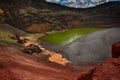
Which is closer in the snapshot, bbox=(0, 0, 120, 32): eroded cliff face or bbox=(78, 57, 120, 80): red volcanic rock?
bbox=(78, 57, 120, 80): red volcanic rock

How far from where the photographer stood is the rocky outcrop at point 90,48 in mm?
16203

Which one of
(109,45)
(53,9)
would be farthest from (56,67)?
(53,9)

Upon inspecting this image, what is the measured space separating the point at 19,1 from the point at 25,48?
8.89m

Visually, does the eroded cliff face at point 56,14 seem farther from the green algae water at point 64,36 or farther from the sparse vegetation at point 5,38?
the sparse vegetation at point 5,38

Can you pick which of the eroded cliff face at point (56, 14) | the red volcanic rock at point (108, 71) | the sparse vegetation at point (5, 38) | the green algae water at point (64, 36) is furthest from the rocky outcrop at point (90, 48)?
the red volcanic rock at point (108, 71)

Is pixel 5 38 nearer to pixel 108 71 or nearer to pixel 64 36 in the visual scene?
pixel 64 36

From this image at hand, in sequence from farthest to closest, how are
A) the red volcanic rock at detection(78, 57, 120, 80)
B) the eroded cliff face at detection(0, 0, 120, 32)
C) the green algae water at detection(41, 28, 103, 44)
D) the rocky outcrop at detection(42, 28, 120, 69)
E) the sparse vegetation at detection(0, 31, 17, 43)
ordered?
1. the eroded cliff face at detection(0, 0, 120, 32)
2. the green algae water at detection(41, 28, 103, 44)
3. the sparse vegetation at detection(0, 31, 17, 43)
4. the rocky outcrop at detection(42, 28, 120, 69)
5. the red volcanic rock at detection(78, 57, 120, 80)

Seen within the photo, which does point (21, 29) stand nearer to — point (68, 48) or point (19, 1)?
point (19, 1)

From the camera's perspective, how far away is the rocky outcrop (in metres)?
16.2

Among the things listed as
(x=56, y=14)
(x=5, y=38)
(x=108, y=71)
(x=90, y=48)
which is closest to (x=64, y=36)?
(x=56, y=14)

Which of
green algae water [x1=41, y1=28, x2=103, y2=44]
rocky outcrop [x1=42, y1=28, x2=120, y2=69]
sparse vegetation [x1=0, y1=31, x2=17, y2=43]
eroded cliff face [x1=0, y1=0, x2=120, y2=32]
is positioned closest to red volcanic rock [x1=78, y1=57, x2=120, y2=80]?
rocky outcrop [x1=42, y1=28, x2=120, y2=69]

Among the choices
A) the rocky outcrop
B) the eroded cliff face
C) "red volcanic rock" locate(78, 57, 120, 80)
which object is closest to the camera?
"red volcanic rock" locate(78, 57, 120, 80)

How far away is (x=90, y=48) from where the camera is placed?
1719cm

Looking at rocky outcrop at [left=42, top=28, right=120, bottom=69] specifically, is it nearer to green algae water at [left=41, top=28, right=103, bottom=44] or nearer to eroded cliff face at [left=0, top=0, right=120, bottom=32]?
→ green algae water at [left=41, top=28, right=103, bottom=44]
